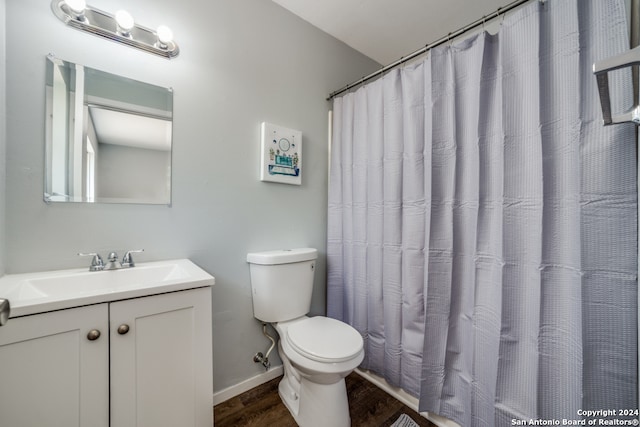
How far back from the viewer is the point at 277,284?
56.9 inches

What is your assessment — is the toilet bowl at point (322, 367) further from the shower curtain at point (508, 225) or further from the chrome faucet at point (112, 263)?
the chrome faucet at point (112, 263)

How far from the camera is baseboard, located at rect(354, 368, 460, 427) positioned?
124 cm

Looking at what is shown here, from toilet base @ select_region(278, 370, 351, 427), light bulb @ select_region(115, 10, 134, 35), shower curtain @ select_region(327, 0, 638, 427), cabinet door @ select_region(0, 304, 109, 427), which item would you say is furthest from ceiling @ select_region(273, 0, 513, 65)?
toilet base @ select_region(278, 370, 351, 427)

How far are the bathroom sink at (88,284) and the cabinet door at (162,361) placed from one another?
0.14 feet

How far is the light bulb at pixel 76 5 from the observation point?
3.28 feet

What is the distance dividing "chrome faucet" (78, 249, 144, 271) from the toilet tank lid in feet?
1.87

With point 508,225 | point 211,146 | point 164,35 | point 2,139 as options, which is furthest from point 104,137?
point 508,225

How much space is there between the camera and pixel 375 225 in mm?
1549

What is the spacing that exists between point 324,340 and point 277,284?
0.42 meters

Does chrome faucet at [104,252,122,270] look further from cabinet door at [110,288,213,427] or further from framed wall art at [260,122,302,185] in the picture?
framed wall art at [260,122,302,185]

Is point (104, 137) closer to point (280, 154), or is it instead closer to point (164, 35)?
point (164, 35)

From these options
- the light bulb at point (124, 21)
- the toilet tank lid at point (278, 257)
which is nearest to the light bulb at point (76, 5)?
the light bulb at point (124, 21)

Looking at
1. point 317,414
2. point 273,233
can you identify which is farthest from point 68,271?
point 317,414

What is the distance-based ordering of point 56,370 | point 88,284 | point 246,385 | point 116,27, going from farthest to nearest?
1. point 246,385
2. point 116,27
3. point 88,284
4. point 56,370
